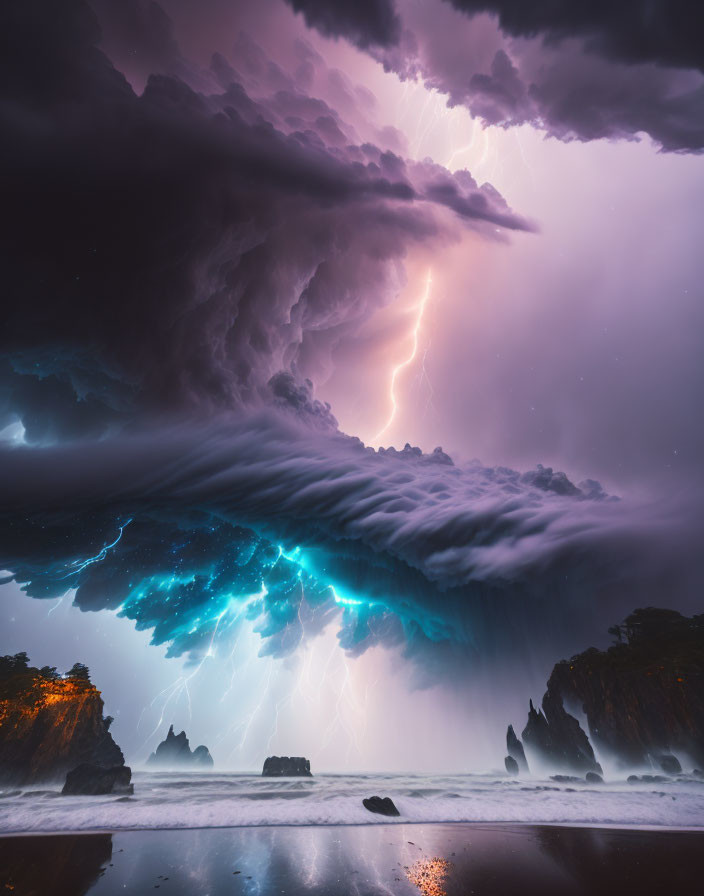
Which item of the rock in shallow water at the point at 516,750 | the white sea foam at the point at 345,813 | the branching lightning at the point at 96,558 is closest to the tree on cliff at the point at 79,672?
the branching lightning at the point at 96,558

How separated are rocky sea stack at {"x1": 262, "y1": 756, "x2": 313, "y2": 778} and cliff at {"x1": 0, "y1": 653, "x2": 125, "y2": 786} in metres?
18.0

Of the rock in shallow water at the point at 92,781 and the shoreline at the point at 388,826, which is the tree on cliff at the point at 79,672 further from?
the shoreline at the point at 388,826

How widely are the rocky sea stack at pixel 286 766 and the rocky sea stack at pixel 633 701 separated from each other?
2685 cm

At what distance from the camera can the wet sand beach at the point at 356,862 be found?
24.2 ft

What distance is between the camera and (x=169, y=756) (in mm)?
70625

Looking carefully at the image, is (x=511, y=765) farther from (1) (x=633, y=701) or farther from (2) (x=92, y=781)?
(2) (x=92, y=781)

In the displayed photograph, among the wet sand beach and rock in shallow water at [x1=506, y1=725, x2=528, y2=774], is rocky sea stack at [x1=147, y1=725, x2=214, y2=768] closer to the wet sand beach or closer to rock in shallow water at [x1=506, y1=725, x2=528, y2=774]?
rock in shallow water at [x1=506, y1=725, x2=528, y2=774]

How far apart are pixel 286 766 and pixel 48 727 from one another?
2699cm

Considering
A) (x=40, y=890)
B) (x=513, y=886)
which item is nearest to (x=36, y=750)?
(x=40, y=890)

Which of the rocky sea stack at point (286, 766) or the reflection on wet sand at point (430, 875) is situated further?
the rocky sea stack at point (286, 766)

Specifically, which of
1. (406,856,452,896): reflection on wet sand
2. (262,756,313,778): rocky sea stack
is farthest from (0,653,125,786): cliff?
(406,856,452,896): reflection on wet sand

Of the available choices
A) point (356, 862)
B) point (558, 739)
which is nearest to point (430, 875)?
point (356, 862)

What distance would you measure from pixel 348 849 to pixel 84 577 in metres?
42.6

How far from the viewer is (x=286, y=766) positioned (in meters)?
45.6
